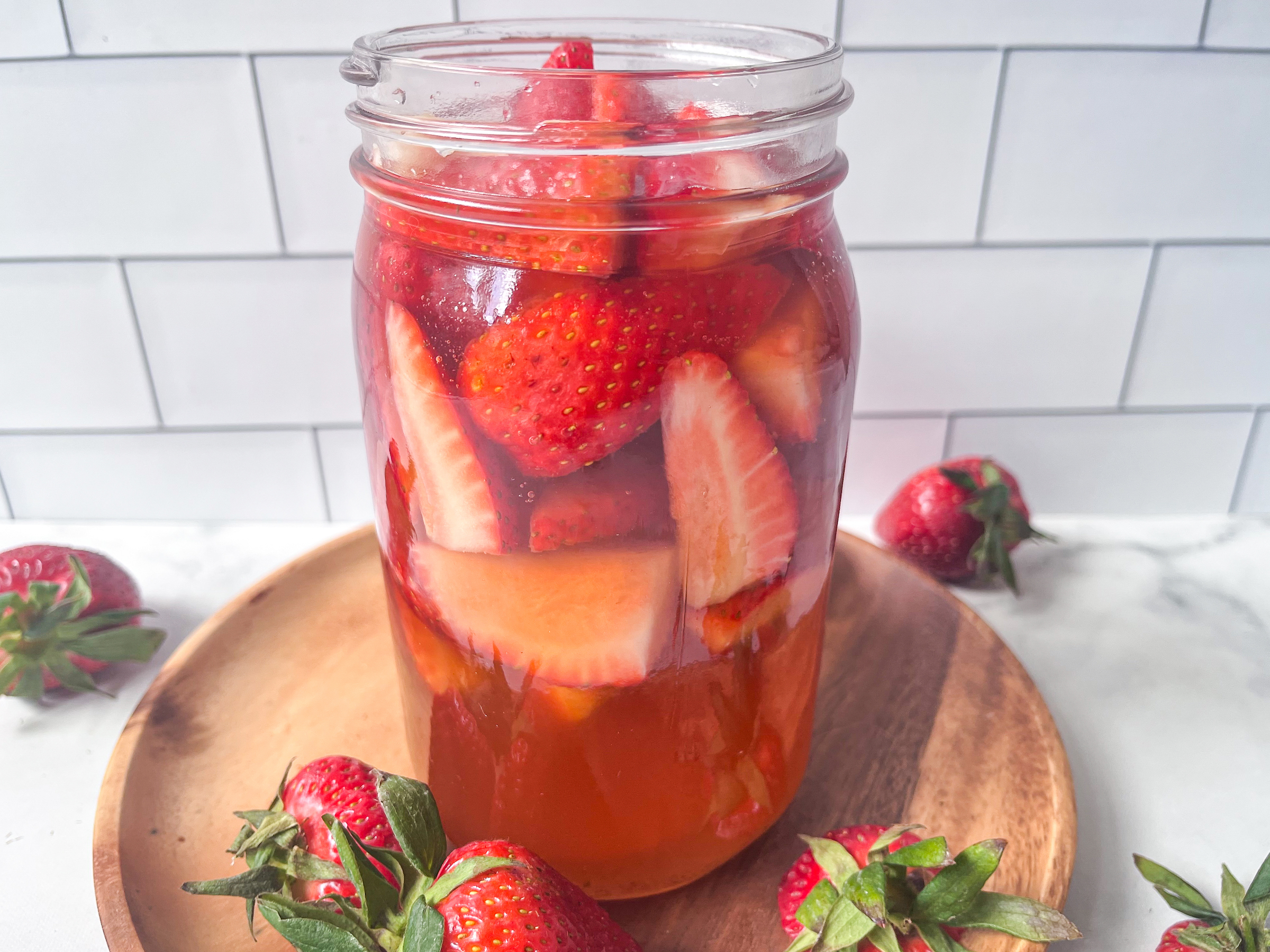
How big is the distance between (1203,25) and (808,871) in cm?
70

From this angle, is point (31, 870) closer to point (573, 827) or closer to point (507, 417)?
point (573, 827)

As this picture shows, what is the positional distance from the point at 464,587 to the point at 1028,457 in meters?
0.69

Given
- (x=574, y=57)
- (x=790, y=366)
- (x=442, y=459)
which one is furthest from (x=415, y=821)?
(x=574, y=57)

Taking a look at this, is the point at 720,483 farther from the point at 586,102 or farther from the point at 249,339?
the point at 249,339

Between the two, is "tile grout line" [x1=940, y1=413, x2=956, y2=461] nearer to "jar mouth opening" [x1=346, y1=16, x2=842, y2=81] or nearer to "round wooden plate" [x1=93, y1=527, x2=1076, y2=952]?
"round wooden plate" [x1=93, y1=527, x2=1076, y2=952]

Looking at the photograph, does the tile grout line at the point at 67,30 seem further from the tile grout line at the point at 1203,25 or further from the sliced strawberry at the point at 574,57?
the tile grout line at the point at 1203,25

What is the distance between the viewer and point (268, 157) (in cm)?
79

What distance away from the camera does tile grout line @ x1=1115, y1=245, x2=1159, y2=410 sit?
86 cm

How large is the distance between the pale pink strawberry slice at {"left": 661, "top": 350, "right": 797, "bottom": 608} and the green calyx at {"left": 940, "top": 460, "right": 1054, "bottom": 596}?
41 cm

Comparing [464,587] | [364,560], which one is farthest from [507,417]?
[364,560]

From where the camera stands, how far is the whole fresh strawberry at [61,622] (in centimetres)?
72

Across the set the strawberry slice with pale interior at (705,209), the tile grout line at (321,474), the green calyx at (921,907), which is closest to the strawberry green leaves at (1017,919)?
the green calyx at (921,907)

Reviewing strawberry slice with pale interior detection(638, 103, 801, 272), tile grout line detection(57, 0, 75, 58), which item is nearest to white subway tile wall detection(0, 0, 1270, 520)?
tile grout line detection(57, 0, 75, 58)

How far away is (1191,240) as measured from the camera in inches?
33.7
